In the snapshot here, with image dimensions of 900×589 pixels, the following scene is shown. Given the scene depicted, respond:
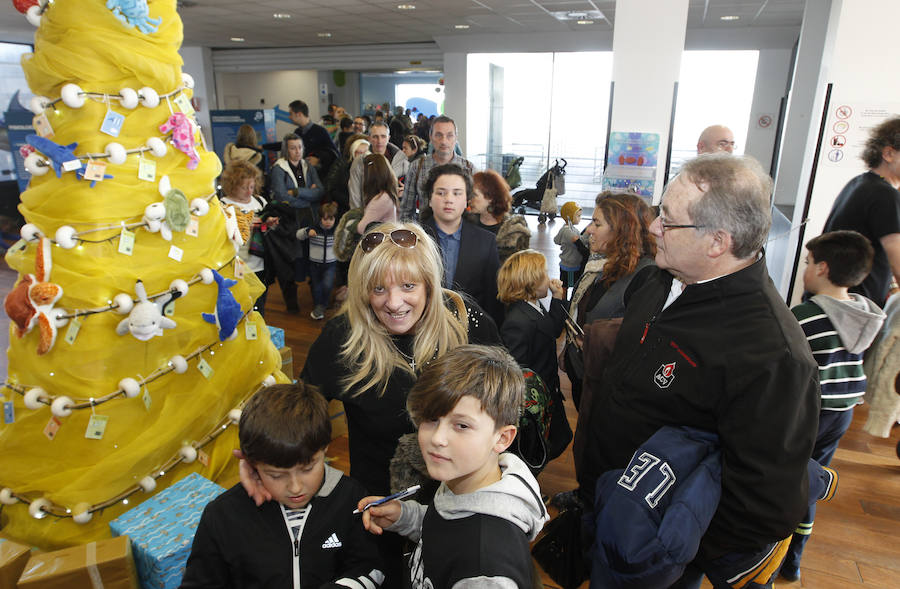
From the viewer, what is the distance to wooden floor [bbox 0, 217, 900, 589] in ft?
8.05

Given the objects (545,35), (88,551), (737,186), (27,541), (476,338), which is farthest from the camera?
(545,35)

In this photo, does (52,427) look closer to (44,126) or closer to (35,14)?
(44,126)

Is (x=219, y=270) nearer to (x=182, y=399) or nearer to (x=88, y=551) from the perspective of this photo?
(x=182, y=399)

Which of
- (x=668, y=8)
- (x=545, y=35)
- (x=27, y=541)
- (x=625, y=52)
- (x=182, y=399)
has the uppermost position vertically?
(x=545, y=35)

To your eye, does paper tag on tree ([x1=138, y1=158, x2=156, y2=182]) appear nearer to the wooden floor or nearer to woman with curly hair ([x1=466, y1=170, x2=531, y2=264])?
the wooden floor

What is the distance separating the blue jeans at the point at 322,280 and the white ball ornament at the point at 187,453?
10.4 ft

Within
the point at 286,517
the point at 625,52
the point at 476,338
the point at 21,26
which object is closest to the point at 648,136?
the point at 625,52

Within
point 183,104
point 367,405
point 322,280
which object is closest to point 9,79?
point 322,280

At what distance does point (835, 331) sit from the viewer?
7.73 ft

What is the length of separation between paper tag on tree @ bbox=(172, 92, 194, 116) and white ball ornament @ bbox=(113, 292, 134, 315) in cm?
79

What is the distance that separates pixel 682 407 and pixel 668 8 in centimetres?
Answer: 403

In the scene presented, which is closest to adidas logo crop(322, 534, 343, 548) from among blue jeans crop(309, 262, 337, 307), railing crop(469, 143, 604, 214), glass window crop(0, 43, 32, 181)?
blue jeans crop(309, 262, 337, 307)

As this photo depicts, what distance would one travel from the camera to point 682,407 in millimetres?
1369

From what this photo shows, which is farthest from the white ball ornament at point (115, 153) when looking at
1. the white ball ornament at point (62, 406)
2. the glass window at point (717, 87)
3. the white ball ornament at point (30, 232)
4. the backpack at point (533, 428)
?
the glass window at point (717, 87)
